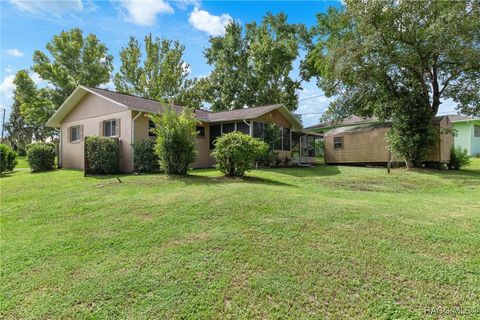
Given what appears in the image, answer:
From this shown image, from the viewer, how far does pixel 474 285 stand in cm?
329

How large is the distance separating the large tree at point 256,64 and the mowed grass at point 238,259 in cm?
2432

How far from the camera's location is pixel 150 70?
3005cm

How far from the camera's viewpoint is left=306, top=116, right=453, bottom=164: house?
15.6 metres

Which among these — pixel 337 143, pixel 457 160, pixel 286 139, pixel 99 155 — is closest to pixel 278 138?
pixel 286 139

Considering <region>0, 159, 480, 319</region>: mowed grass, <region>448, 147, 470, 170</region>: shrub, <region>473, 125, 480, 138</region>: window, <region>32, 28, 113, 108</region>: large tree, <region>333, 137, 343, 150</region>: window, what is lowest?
<region>0, 159, 480, 319</region>: mowed grass

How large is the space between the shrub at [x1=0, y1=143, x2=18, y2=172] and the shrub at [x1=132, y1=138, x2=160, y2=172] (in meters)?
8.69

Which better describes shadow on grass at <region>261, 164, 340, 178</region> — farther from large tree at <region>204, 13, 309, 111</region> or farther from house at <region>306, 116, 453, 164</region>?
large tree at <region>204, 13, 309, 111</region>

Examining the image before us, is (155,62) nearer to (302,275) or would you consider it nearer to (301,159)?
(301,159)

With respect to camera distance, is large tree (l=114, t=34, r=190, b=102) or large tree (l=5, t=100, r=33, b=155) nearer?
large tree (l=114, t=34, r=190, b=102)

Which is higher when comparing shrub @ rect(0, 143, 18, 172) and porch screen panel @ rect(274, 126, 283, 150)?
porch screen panel @ rect(274, 126, 283, 150)

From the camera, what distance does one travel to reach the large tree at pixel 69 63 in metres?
26.6

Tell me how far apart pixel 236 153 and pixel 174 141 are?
2177mm

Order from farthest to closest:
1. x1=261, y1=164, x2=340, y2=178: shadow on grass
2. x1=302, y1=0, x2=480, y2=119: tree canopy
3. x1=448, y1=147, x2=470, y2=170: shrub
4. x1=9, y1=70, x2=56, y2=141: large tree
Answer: x1=9, y1=70, x2=56, y2=141: large tree < x1=448, y1=147, x2=470, y2=170: shrub < x1=261, y1=164, x2=340, y2=178: shadow on grass < x1=302, y1=0, x2=480, y2=119: tree canopy

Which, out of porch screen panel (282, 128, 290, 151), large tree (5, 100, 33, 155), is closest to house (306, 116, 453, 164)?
porch screen panel (282, 128, 290, 151)
